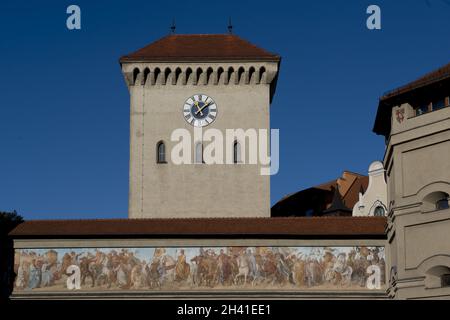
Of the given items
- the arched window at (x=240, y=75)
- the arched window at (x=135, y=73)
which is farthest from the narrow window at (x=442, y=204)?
the arched window at (x=135, y=73)

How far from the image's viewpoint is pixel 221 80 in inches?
1928

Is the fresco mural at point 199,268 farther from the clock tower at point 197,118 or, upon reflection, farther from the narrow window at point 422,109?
the clock tower at point 197,118

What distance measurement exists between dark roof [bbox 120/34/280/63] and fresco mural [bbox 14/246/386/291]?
48.2ft

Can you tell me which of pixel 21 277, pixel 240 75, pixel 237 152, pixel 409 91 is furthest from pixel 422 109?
pixel 21 277

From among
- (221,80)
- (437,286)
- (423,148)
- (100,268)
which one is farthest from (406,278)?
(221,80)

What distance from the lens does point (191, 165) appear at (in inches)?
1882

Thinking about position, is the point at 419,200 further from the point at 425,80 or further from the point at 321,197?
the point at 321,197

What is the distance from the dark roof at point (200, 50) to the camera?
4853cm

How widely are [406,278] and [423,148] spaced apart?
15.9 ft

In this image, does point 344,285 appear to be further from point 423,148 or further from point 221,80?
point 221,80

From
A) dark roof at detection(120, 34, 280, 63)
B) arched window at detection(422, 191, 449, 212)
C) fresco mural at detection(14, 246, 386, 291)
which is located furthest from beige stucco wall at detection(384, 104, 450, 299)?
dark roof at detection(120, 34, 280, 63)

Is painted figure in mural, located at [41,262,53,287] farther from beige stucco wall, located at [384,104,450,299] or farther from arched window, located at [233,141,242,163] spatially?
beige stucco wall, located at [384,104,450,299]

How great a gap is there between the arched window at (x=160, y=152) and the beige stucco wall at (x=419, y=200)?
59.6 feet

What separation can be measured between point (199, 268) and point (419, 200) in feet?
36.0
